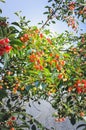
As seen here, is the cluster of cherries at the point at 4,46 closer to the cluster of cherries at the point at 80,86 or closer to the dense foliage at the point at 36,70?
the dense foliage at the point at 36,70

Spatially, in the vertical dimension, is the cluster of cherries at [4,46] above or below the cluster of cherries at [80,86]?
above

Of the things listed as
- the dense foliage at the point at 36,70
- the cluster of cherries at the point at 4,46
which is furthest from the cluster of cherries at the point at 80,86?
the cluster of cherries at the point at 4,46

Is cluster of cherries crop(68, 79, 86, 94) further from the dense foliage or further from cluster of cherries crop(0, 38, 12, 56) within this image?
cluster of cherries crop(0, 38, 12, 56)

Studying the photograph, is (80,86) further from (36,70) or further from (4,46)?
(4,46)

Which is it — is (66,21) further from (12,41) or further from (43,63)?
(12,41)

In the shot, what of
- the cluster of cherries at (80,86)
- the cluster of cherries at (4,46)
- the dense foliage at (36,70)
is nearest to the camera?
the cluster of cherries at (4,46)

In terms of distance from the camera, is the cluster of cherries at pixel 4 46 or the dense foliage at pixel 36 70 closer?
the cluster of cherries at pixel 4 46

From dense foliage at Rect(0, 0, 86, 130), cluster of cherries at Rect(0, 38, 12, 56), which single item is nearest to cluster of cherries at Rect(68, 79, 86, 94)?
dense foliage at Rect(0, 0, 86, 130)

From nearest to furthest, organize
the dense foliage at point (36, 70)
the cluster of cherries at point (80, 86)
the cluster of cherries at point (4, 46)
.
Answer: the cluster of cherries at point (4, 46) < the dense foliage at point (36, 70) < the cluster of cherries at point (80, 86)

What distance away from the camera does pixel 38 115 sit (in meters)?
11.2

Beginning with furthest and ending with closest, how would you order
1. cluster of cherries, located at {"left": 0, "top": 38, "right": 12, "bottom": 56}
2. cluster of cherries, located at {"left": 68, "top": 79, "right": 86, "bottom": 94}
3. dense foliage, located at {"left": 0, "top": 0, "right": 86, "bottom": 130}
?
cluster of cherries, located at {"left": 68, "top": 79, "right": 86, "bottom": 94} < dense foliage, located at {"left": 0, "top": 0, "right": 86, "bottom": 130} < cluster of cherries, located at {"left": 0, "top": 38, "right": 12, "bottom": 56}

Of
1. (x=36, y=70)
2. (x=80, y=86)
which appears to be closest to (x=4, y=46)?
(x=36, y=70)

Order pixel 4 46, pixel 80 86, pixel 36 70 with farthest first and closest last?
pixel 80 86 → pixel 36 70 → pixel 4 46

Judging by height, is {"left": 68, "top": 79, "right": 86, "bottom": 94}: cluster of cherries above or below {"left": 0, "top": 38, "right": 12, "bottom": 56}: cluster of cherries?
below
